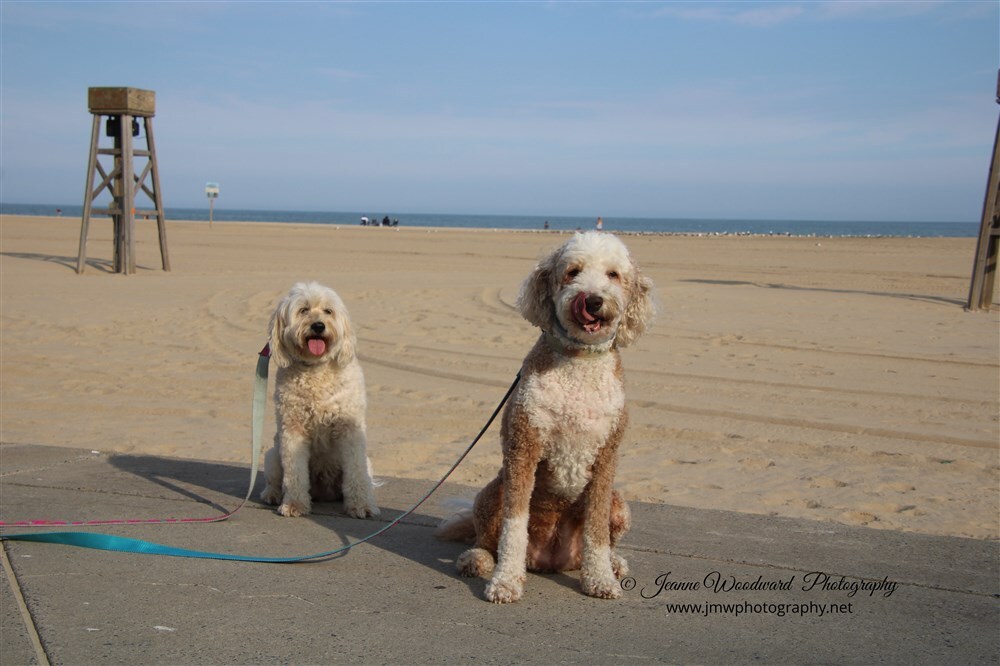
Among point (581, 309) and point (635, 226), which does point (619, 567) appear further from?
point (635, 226)

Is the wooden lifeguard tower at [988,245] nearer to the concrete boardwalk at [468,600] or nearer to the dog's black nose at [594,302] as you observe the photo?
the concrete boardwalk at [468,600]

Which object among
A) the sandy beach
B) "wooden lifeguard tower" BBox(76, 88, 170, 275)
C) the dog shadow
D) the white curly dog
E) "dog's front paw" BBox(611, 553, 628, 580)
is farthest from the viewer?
"wooden lifeguard tower" BBox(76, 88, 170, 275)

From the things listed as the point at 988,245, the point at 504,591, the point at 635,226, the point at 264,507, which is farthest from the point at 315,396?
the point at 635,226

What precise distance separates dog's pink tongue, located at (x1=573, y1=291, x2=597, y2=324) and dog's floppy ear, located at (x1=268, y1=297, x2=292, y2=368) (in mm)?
2326

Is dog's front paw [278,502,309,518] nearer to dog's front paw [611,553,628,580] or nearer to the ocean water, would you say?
dog's front paw [611,553,628,580]

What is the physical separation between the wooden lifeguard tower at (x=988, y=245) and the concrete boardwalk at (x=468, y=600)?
12.2 m

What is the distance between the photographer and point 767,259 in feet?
103

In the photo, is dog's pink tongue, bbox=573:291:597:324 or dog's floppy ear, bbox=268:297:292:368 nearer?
dog's pink tongue, bbox=573:291:597:324

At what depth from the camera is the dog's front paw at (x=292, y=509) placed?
540 cm

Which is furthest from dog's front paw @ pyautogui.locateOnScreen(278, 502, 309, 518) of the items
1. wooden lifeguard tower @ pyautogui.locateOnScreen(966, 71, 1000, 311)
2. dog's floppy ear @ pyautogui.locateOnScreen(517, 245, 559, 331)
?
wooden lifeguard tower @ pyautogui.locateOnScreen(966, 71, 1000, 311)

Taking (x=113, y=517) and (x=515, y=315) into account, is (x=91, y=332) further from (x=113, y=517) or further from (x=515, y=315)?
(x=113, y=517)

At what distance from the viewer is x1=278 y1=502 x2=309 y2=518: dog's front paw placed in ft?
17.7

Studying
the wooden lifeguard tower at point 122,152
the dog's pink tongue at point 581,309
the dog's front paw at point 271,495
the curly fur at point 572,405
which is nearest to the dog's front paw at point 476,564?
the curly fur at point 572,405

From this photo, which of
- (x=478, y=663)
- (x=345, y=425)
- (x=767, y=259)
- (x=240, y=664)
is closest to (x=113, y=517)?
(x=345, y=425)
